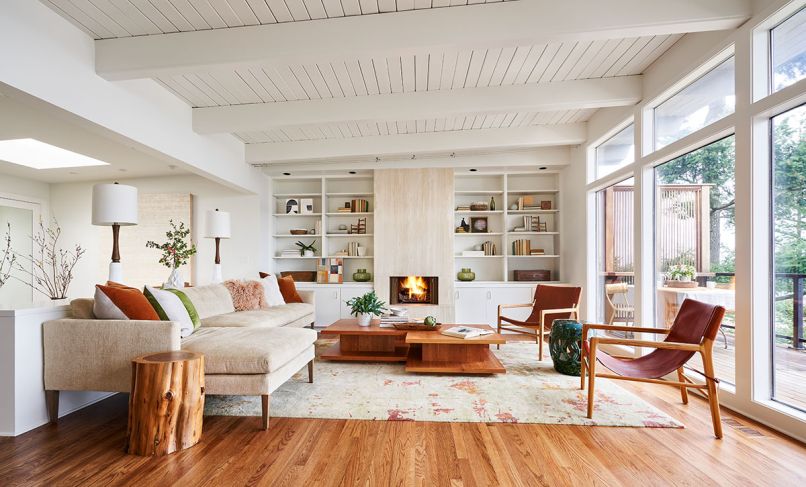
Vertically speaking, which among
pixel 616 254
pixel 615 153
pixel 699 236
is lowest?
pixel 616 254

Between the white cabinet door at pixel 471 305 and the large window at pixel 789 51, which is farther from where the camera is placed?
the white cabinet door at pixel 471 305

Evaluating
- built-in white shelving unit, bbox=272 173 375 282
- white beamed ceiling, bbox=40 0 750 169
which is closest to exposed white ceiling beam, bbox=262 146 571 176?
built-in white shelving unit, bbox=272 173 375 282

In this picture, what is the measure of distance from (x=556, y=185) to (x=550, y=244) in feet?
3.18

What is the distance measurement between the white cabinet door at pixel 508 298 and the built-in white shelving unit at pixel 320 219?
2.10 meters

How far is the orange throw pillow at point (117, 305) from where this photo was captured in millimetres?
2705

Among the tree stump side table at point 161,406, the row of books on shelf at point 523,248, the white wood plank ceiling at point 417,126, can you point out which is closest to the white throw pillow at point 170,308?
the tree stump side table at point 161,406

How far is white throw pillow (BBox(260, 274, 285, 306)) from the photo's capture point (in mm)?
5191

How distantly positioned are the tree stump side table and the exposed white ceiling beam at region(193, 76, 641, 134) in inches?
115

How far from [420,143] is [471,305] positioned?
8.42 ft

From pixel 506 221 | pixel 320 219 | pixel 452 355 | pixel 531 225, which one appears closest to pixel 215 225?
pixel 320 219

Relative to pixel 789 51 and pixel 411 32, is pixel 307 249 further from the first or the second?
pixel 789 51

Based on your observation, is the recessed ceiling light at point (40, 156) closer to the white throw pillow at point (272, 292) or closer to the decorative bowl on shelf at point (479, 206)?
the white throw pillow at point (272, 292)

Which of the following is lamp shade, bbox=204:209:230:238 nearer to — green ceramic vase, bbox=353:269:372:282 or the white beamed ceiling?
the white beamed ceiling

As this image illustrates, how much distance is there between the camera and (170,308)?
10.4ft
